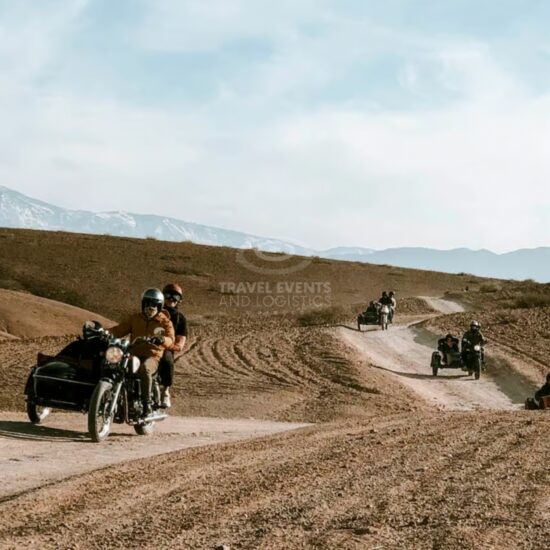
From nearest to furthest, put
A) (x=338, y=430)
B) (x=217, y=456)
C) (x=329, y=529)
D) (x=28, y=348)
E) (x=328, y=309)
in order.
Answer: (x=329, y=529)
(x=217, y=456)
(x=338, y=430)
(x=28, y=348)
(x=328, y=309)

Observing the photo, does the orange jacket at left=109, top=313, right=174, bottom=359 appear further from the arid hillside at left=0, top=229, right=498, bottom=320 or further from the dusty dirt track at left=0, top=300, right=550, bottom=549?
the arid hillside at left=0, top=229, right=498, bottom=320

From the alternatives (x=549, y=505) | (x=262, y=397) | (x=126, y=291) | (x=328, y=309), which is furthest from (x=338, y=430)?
(x=126, y=291)

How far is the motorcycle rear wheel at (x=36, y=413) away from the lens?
39.0 ft

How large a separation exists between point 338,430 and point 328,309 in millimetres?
32791

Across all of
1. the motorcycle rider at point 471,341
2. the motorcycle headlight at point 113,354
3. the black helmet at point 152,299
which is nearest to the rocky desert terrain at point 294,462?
the motorcycle rider at point 471,341

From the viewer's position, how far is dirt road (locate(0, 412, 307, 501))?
Result: 8.35m

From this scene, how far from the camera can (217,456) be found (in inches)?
355

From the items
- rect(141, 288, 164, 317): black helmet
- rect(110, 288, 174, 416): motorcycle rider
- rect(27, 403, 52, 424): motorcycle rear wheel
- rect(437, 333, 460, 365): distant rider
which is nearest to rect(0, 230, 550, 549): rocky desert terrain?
rect(27, 403, 52, 424): motorcycle rear wheel

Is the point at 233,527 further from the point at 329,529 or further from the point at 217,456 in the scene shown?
the point at 217,456

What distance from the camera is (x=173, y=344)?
39.5 feet

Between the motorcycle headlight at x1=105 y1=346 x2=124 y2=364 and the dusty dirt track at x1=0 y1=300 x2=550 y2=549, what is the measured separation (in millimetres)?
1927

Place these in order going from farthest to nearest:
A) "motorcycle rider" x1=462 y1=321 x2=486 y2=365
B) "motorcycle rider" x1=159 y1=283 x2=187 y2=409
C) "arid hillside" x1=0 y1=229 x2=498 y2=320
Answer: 1. "arid hillside" x1=0 y1=229 x2=498 y2=320
2. "motorcycle rider" x1=462 y1=321 x2=486 y2=365
3. "motorcycle rider" x1=159 y1=283 x2=187 y2=409


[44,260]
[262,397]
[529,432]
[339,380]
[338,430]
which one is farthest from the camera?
[44,260]

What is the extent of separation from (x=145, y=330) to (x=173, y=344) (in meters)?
0.42
